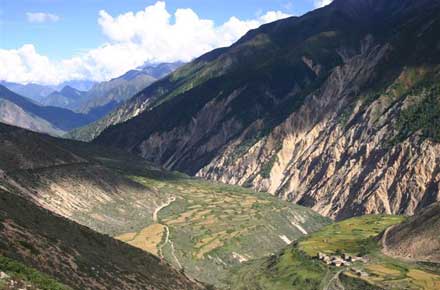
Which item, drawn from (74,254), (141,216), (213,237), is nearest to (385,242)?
(213,237)

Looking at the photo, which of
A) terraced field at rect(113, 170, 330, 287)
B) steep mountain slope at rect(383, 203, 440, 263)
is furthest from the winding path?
terraced field at rect(113, 170, 330, 287)

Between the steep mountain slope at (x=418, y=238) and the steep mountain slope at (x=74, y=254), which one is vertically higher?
the steep mountain slope at (x=74, y=254)

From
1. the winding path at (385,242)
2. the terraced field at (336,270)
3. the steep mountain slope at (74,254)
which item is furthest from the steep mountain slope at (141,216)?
the steep mountain slope at (74,254)

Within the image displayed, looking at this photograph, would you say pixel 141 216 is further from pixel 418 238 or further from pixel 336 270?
pixel 418 238

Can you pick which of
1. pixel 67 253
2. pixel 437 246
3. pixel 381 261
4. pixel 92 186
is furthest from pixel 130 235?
pixel 67 253

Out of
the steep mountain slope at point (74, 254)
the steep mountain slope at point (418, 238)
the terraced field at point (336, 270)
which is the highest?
the steep mountain slope at point (74, 254)

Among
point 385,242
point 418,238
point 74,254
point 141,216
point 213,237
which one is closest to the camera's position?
point 74,254

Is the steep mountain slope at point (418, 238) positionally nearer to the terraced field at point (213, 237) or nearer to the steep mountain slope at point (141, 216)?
the terraced field at point (213, 237)

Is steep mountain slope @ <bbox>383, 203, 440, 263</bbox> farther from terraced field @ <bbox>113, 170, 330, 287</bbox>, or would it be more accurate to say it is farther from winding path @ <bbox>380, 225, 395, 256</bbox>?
terraced field @ <bbox>113, 170, 330, 287</bbox>
